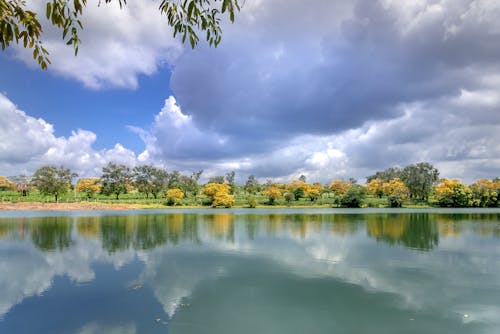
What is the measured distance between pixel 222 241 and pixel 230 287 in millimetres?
11954

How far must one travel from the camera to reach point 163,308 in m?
9.70

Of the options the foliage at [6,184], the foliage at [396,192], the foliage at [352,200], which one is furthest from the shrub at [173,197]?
the foliage at [6,184]

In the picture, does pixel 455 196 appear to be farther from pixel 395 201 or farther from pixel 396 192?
pixel 395 201

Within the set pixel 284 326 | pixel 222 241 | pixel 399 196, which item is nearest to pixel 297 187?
pixel 399 196

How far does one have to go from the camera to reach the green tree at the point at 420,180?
9469 cm

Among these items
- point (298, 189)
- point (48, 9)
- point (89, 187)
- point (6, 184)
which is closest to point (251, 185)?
point (298, 189)

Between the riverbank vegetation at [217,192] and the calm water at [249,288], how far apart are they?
6330cm

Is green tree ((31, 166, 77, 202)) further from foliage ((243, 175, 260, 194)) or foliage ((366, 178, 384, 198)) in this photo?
foliage ((366, 178, 384, 198))

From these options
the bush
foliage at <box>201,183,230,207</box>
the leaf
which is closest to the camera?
the leaf

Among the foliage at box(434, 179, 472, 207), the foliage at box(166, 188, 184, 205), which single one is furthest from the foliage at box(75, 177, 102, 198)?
the foliage at box(434, 179, 472, 207)

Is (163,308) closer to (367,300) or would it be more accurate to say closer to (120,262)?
(367,300)

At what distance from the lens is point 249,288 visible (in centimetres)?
1180

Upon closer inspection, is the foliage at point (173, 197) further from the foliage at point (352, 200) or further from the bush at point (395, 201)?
the bush at point (395, 201)

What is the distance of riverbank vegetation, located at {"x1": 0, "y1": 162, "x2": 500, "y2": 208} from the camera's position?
83625 mm
